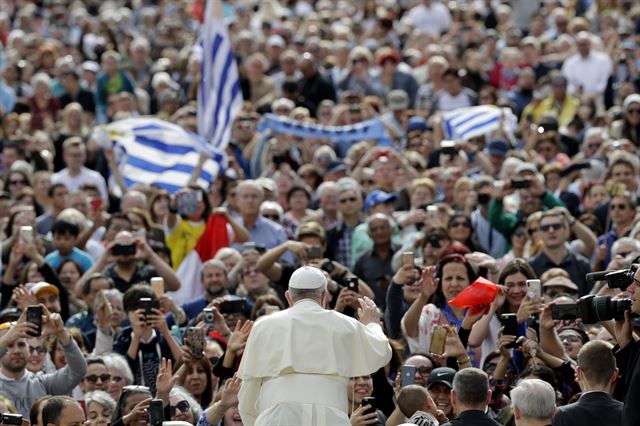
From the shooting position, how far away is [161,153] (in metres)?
19.0

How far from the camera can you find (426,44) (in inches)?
990

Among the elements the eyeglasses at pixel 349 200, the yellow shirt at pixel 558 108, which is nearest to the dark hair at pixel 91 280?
the eyeglasses at pixel 349 200

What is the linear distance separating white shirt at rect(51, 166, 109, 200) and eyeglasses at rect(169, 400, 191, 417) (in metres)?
7.69

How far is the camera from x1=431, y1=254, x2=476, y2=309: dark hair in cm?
1328

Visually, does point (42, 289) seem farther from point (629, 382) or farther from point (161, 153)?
point (629, 382)

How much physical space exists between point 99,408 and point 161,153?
24.3ft

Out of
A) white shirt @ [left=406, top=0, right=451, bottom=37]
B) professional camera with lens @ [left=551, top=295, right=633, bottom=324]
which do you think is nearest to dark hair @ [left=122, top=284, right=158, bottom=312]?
professional camera with lens @ [left=551, top=295, right=633, bottom=324]

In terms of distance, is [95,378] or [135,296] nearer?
[95,378]

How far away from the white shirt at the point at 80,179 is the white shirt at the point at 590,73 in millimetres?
6133

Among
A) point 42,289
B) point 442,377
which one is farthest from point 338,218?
point 442,377

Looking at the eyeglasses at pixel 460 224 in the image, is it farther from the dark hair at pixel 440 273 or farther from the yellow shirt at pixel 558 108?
the yellow shirt at pixel 558 108

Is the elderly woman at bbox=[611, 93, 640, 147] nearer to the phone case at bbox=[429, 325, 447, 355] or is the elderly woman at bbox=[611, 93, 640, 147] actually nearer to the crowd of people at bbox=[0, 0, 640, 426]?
the crowd of people at bbox=[0, 0, 640, 426]

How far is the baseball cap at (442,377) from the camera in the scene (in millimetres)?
Result: 11320

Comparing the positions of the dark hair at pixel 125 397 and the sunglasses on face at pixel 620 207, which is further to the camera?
the sunglasses on face at pixel 620 207
